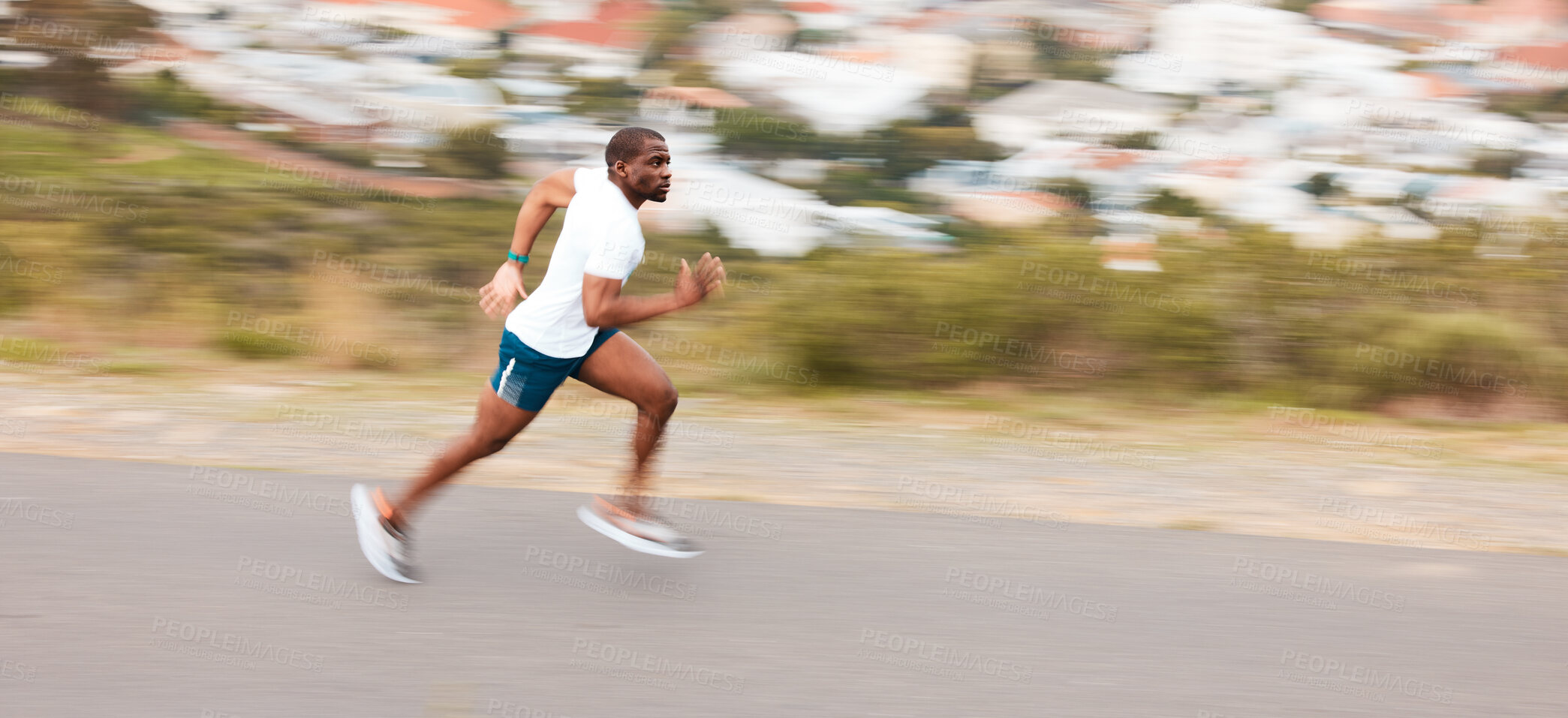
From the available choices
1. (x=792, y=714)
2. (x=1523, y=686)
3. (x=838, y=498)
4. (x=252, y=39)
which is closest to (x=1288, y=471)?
(x=838, y=498)

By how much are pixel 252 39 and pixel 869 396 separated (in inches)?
275

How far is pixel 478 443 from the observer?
4344mm

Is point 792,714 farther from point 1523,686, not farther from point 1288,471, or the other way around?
point 1288,471
